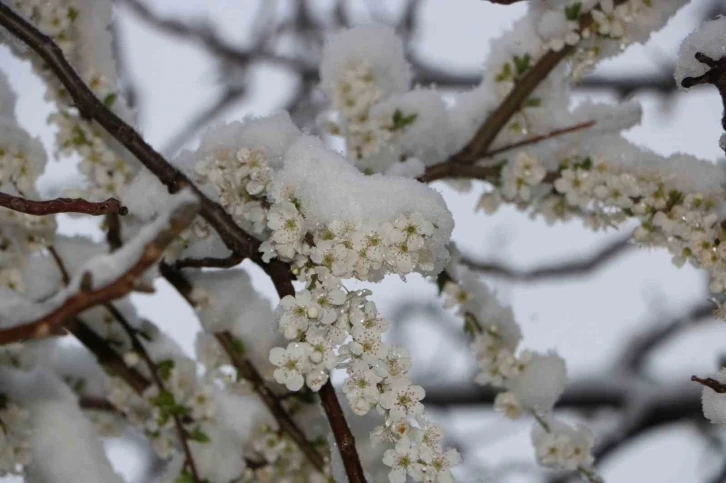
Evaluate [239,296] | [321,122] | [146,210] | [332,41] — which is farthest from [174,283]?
[332,41]

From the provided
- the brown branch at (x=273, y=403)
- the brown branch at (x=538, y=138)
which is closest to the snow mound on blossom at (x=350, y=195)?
the brown branch at (x=538, y=138)

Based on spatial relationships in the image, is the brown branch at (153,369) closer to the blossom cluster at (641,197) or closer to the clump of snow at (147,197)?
the clump of snow at (147,197)

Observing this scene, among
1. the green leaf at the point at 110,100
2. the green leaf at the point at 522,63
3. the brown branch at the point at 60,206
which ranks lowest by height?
the brown branch at the point at 60,206

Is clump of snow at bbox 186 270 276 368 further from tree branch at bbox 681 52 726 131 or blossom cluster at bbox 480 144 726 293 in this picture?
tree branch at bbox 681 52 726 131

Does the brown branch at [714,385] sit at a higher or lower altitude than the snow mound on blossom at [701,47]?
lower

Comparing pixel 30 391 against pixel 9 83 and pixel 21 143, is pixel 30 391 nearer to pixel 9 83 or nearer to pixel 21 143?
pixel 21 143

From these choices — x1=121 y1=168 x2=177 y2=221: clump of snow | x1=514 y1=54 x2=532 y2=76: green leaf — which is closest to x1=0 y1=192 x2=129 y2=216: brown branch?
x1=121 y1=168 x2=177 y2=221: clump of snow
